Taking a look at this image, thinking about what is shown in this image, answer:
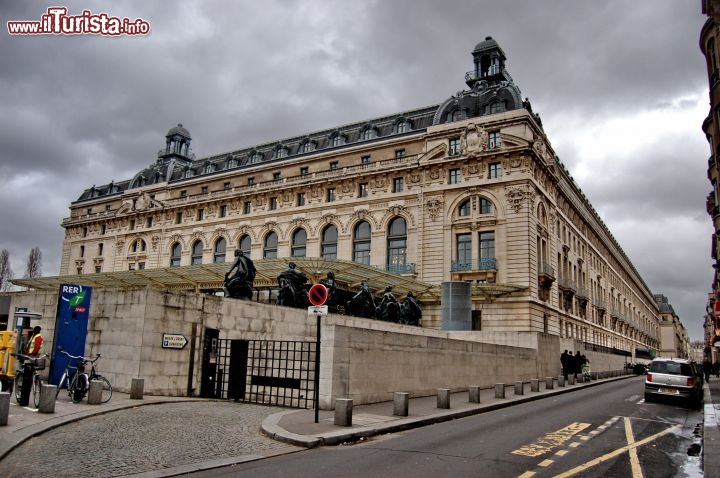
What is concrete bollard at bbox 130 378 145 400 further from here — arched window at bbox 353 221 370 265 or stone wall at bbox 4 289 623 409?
arched window at bbox 353 221 370 265

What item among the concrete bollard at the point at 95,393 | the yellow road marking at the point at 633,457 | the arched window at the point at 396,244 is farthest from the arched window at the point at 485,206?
the concrete bollard at the point at 95,393

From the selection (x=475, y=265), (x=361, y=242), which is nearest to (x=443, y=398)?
(x=475, y=265)

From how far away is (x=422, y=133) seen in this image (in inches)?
2151

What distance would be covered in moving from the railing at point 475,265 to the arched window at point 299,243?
1781 centimetres

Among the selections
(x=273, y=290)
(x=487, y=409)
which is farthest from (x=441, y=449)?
(x=273, y=290)

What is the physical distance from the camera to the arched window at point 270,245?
6184 centimetres

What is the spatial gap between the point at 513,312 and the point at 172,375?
1372 inches

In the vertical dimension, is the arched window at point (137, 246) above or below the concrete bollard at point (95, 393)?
above

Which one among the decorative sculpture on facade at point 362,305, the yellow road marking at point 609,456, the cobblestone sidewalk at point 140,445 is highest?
the decorative sculpture on facade at point 362,305

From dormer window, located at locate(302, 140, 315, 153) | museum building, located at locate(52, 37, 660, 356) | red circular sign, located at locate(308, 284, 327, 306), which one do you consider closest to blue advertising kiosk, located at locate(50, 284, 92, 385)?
red circular sign, located at locate(308, 284, 327, 306)

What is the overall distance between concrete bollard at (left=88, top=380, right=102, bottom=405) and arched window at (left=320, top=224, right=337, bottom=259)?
143ft

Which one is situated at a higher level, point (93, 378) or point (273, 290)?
point (273, 290)

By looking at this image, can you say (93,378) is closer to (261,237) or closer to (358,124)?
(261,237)

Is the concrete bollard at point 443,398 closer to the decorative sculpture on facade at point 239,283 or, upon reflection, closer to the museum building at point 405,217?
the decorative sculpture on facade at point 239,283
